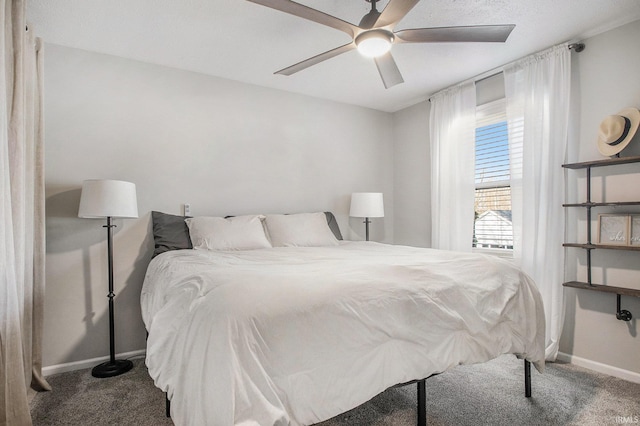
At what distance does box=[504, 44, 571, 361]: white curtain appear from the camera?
2.60m

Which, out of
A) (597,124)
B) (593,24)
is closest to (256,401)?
(597,124)

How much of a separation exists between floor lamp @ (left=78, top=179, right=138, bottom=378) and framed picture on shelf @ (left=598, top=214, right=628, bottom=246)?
343cm

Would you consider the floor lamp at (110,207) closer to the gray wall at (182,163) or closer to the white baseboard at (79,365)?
the white baseboard at (79,365)

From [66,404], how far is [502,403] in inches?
103

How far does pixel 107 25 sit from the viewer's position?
7.68 feet

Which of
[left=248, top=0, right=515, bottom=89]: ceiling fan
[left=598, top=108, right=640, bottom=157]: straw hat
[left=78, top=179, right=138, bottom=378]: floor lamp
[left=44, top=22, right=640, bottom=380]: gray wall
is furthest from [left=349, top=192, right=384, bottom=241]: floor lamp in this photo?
[left=78, top=179, right=138, bottom=378]: floor lamp

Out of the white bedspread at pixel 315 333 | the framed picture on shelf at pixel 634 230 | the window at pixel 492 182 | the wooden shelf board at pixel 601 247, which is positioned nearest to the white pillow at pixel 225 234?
the white bedspread at pixel 315 333

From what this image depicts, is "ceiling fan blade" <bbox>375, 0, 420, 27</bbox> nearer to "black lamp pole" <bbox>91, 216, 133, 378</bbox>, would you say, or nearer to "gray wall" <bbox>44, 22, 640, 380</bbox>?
"gray wall" <bbox>44, 22, 640, 380</bbox>

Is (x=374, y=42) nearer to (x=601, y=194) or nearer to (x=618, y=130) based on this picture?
(x=618, y=130)

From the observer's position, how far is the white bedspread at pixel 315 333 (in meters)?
1.02

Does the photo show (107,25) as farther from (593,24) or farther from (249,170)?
(593,24)

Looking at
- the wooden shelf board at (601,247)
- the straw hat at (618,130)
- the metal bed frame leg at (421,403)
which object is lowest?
the metal bed frame leg at (421,403)

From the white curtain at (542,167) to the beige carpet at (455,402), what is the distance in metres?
0.51

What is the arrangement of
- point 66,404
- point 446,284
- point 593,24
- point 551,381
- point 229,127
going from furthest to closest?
point 229,127
point 593,24
point 551,381
point 66,404
point 446,284
